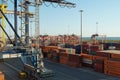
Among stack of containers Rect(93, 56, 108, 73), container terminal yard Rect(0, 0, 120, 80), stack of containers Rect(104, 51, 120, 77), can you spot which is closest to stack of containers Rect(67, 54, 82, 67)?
container terminal yard Rect(0, 0, 120, 80)

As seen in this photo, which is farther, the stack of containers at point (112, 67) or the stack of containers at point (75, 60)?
the stack of containers at point (75, 60)

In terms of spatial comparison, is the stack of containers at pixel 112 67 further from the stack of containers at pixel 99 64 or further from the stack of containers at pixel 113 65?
the stack of containers at pixel 99 64

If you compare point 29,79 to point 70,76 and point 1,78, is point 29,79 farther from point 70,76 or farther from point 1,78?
point 1,78

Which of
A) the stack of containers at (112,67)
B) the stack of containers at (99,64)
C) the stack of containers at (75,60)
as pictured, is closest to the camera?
the stack of containers at (112,67)

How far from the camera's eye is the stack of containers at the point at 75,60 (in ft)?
110

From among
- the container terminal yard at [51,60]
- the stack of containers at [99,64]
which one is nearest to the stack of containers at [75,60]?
the container terminal yard at [51,60]

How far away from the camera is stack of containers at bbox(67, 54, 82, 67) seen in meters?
33.5

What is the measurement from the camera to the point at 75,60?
34.0m

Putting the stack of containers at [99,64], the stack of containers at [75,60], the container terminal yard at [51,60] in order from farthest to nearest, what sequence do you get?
the stack of containers at [75,60]
the stack of containers at [99,64]
the container terminal yard at [51,60]

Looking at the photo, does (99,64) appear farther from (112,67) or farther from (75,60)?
(75,60)

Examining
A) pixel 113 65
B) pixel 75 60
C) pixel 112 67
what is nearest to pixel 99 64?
pixel 112 67

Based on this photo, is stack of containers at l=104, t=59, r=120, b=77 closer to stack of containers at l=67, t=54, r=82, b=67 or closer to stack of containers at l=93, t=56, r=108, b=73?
stack of containers at l=93, t=56, r=108, b=73

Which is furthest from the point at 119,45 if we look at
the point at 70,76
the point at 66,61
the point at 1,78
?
the point at 1,78

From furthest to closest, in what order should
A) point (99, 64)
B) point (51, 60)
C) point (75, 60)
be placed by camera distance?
point (51, 60) < point (75, 60) < point (99, 64)
